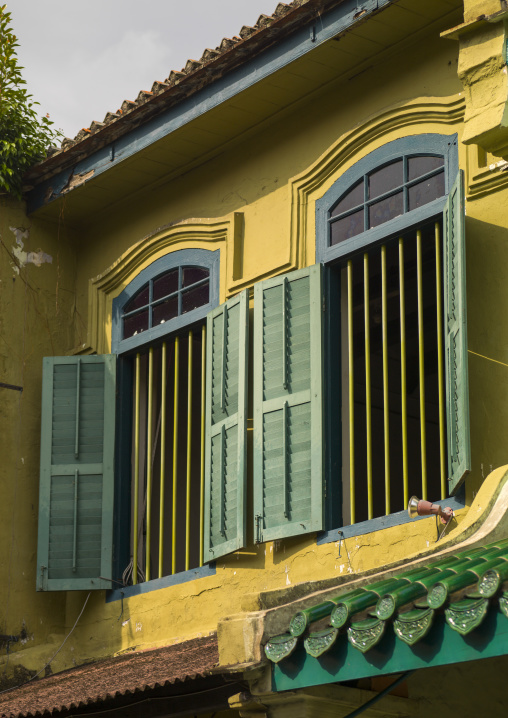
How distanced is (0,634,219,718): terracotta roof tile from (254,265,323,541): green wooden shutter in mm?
881

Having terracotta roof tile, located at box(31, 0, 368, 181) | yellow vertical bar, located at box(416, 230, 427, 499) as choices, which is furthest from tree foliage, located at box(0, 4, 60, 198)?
yellow vertical bar, located at box(416, 230, 427, 499)

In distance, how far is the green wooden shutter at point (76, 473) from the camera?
9258mm

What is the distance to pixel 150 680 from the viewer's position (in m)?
6.68

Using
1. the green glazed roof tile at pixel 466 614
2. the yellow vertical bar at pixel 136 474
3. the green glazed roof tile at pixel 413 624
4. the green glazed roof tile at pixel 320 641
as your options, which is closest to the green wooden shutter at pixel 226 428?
the yellow vertical bar at pixel 136 474

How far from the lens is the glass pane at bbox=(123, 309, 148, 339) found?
31.7ft

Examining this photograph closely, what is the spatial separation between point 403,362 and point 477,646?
9.98ft

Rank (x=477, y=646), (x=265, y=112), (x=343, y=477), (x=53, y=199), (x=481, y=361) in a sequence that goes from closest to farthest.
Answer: (x=477, y=646) → (x=481, y=361) → (x=343, y=477) → (x=265, y=112) → (x=53, y=199)

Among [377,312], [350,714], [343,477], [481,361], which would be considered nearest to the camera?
[350,714]

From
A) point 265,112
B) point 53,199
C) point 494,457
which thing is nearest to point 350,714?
point 494,457

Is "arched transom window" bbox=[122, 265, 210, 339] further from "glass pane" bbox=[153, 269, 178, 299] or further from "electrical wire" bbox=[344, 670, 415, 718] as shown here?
"electrical wire" bbox=[344, 670, 415, 718]

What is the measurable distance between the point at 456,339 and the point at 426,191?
119cm

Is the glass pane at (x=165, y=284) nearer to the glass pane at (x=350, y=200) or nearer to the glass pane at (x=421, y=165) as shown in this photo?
the glass pane at (x=350, y=200)

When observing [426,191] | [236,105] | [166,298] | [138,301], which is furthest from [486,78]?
[138,301]

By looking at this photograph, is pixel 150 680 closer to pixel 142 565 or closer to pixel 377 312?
pixel 142 565
